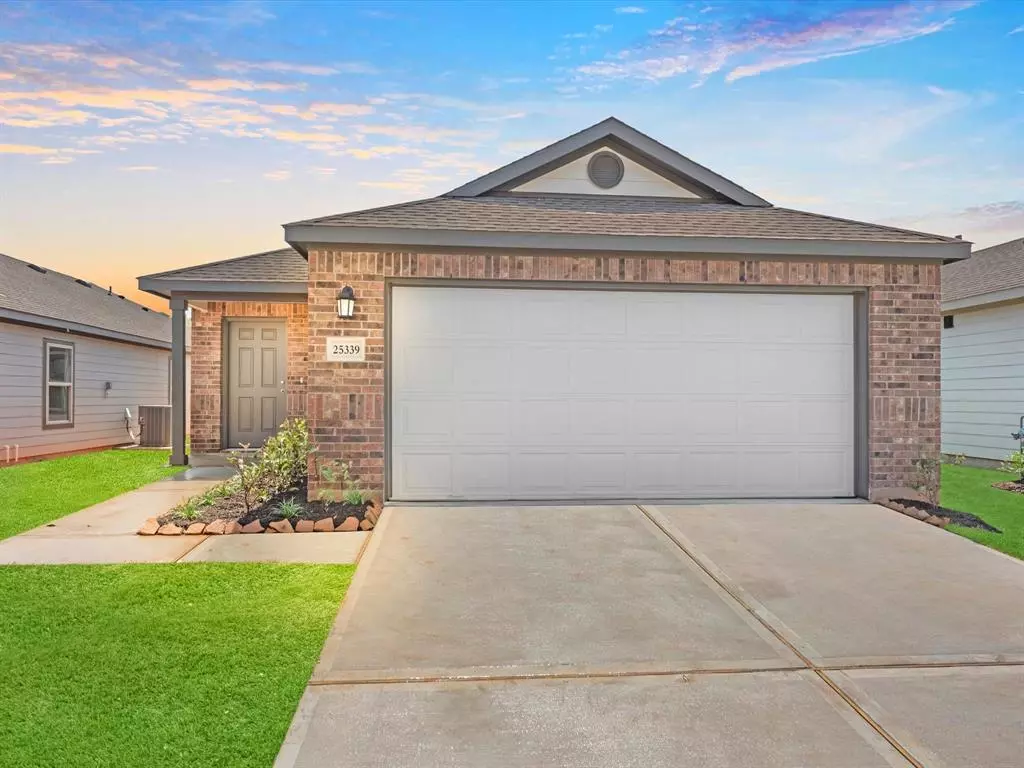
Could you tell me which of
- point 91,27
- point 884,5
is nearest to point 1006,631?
point 884,5

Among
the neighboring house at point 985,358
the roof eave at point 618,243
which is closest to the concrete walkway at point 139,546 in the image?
the roof eave at point 618,243

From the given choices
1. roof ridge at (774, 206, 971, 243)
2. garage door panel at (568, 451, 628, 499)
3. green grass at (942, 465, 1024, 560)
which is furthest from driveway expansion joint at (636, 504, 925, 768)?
roof ridge at (774, 206, 971, 243)

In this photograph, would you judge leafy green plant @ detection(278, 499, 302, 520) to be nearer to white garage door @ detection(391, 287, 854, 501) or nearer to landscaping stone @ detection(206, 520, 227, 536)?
landscaping stone @ detection(206, 520, 227, 536)

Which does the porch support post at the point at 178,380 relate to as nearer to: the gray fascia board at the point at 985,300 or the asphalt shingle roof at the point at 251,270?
the asphalt shingle roof at the point at 251,270

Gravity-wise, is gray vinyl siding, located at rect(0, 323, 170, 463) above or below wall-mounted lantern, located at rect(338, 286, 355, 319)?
below

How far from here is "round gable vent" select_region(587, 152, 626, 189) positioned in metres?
Answer: 10.0

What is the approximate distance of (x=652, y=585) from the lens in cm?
518

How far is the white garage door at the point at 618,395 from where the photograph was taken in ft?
25.9

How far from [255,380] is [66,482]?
3416 millimetres

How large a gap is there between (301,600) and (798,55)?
1191 cm

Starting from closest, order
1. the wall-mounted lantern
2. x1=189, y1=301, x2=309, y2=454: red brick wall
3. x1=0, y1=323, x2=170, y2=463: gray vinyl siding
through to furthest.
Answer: the wall-mounted lantern
x1=189, y1=301, x2=309, y2=454: red brick wall
x1=0, y1=323, x2=170, y2=463: gray vinyl siding

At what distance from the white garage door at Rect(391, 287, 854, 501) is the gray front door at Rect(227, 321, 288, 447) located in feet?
18.3

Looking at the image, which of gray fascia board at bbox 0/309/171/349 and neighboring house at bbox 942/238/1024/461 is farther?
gray fascia board at bbox 0/309/171/349

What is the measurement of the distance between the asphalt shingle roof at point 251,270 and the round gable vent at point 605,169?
505 centimetres
